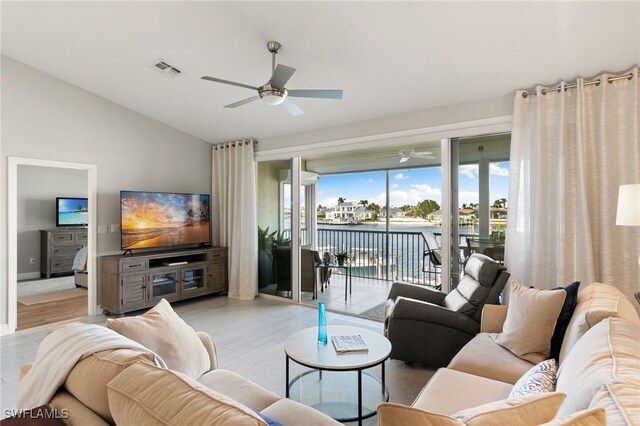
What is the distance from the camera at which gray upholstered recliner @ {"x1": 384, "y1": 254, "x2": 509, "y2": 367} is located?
282 cm

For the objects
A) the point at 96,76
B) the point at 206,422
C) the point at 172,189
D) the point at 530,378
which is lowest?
the point at 530,378

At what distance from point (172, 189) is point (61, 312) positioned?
226 cm

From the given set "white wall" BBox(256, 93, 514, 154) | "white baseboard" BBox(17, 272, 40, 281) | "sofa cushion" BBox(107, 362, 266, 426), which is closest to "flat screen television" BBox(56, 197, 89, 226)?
"white baseboard" BBox(17, 272, 40, 281)

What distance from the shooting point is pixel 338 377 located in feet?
9.55

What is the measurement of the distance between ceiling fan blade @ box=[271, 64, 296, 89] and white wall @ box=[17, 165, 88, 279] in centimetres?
640

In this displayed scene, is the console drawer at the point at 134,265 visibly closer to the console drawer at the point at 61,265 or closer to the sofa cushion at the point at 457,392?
the console drawer at the point at 61,265

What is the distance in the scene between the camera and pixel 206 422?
80cm

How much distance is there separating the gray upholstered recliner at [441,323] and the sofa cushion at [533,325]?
Result: 20.1 inches

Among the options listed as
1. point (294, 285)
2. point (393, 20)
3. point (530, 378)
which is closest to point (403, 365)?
point (530, 378)

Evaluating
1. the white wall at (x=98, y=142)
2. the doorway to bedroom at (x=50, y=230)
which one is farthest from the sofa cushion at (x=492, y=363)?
the doorway to bedroom at (x=50, y=230)

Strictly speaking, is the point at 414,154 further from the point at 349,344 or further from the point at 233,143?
the point at 349,344

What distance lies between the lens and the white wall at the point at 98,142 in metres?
3.96

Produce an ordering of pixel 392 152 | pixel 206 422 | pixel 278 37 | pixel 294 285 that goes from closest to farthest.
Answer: pixel 206 422 < pixel 278 37 < pixel 294 285 < pixel 392 152

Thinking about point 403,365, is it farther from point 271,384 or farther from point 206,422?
point 206,422
